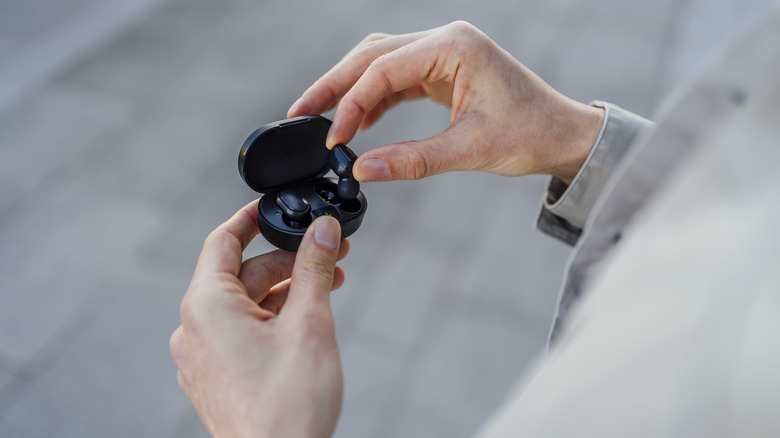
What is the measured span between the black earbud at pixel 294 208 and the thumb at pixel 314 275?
13cm

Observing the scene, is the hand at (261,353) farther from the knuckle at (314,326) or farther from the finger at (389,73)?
the finger at (389,73)

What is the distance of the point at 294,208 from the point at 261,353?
0.40m

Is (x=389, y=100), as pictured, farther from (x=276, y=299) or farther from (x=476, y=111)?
(x=276, y=299)

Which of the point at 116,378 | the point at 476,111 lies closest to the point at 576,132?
the point at 476,111

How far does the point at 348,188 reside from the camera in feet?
3.50

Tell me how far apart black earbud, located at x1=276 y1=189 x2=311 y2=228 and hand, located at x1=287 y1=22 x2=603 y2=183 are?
127 millimetres

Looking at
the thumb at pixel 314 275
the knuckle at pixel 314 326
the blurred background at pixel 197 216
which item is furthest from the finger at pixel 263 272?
the blurred background at pixel 197 216

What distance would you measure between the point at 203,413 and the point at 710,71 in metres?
0.74

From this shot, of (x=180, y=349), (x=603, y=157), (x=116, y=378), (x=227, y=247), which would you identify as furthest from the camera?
(x=116, y=378)

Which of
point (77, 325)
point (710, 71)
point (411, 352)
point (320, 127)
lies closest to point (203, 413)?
point (320, 127)

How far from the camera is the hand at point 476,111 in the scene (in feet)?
3.53

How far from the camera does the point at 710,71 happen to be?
0.54 metres

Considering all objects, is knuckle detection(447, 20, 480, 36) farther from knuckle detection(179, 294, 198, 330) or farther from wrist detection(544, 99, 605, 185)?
knuckle detection(179, 294, 198, 330)

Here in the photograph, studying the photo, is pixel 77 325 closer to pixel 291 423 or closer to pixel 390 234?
pixel 390 234
